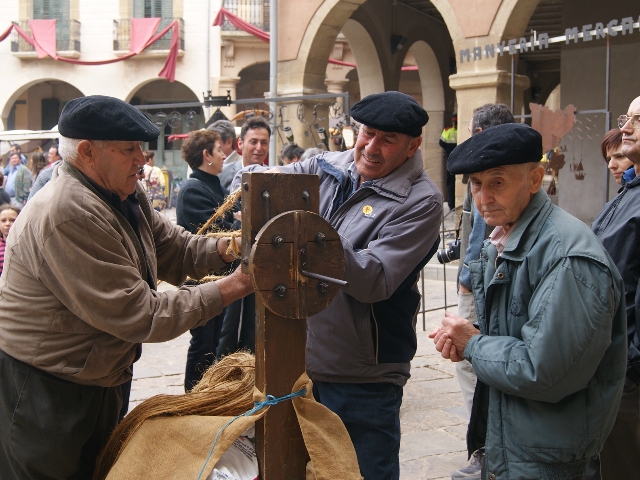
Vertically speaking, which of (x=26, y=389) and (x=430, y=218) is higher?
(x=430, y=218)

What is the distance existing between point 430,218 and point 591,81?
33.7ft

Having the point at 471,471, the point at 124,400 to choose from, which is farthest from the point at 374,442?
the point at 471,471

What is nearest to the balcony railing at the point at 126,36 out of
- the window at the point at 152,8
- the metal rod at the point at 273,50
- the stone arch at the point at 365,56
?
the window at the point at 152,8

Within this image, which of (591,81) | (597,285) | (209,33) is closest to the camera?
(597,285)

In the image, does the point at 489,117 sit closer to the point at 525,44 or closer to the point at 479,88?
the point at 525,44

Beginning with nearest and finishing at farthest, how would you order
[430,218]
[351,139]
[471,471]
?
1. [430,218]
2. [471,471]
3. [351,139]

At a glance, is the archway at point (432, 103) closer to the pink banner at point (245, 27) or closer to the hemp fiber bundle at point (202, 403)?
the pink banner at point (245, 27)

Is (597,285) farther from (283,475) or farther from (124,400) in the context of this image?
(124,400)

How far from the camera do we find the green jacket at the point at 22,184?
11367 millimetres

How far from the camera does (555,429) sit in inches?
79.6

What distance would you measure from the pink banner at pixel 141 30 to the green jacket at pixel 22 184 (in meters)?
16.1

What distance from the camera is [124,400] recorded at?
281cm

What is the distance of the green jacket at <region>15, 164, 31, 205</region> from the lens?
11.4m

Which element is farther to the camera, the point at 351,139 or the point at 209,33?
the point at 209,33
